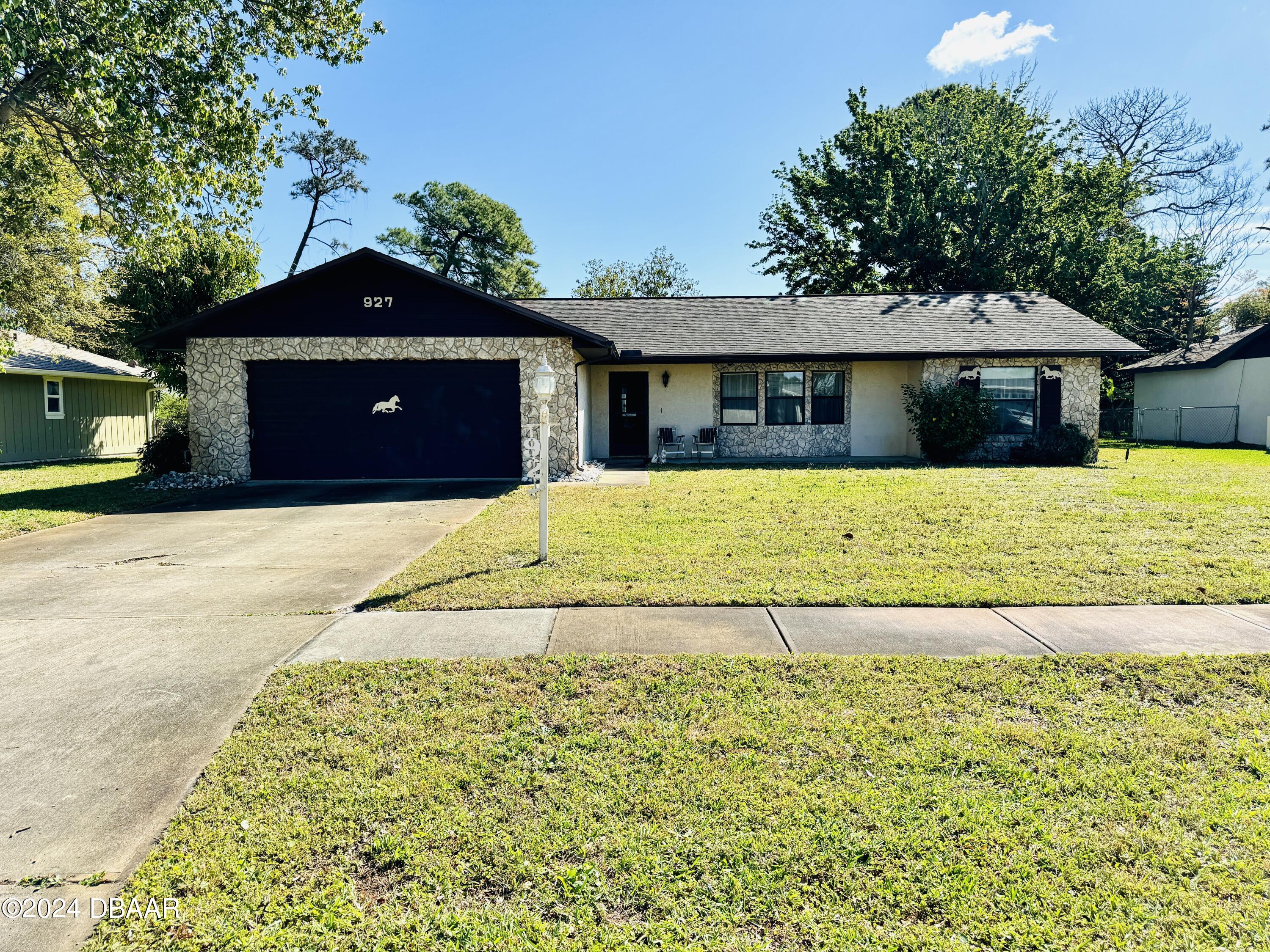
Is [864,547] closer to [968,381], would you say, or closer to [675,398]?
[675,398]

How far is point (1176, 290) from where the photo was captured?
106ft

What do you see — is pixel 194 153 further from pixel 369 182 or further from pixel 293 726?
pixel 369 182

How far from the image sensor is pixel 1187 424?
84.2 ft

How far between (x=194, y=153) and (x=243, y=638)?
35.6 feet

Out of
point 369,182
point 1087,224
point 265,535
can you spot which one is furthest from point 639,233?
point 265,535

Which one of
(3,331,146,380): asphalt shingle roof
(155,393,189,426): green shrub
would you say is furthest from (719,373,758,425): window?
(155,393,189,426): green shrub

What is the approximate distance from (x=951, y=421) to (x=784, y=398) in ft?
13.7

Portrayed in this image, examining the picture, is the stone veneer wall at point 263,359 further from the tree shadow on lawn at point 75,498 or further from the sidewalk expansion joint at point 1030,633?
the sidewalk expansion joint at point 1030,633

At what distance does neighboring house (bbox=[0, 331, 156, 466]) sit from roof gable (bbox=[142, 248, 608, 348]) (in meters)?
7.41

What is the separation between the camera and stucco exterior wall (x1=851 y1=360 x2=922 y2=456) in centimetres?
1872

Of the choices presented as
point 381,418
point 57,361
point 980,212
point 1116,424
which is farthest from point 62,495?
point 1116,424

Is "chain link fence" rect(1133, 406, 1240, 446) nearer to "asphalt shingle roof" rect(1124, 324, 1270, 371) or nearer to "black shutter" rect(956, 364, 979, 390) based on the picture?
"asphalt shingle roof" rect(1124, 324, 1270, 371)

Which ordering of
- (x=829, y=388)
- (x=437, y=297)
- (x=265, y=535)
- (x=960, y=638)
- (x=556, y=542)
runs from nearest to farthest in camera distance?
(x=960, y=638), (x=556, y=542), (x=265, y=535), (x=437, y=297), (x=829, y=388)

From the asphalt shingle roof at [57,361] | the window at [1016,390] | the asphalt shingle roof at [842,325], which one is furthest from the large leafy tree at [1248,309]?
the asphalt shingle roof at [57,361]
